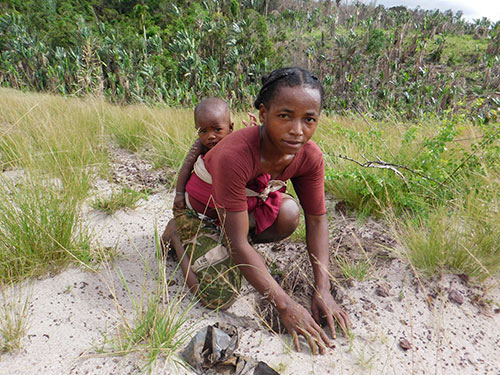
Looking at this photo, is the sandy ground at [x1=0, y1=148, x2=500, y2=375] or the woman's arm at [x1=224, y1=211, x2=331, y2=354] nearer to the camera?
the sandy ground at [x1=0, y1=148, x2=500, y2=375]

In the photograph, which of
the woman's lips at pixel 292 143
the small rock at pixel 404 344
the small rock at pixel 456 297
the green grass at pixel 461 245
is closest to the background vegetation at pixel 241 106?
the green grass at pixel 461 245

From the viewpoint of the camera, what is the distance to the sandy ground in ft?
4.44

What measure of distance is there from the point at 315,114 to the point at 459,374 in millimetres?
1313

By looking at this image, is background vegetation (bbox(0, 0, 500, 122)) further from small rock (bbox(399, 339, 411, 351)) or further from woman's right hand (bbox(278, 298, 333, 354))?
woman's right hand (bbox(278, 298, 333, 354))

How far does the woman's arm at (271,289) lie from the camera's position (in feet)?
4.89

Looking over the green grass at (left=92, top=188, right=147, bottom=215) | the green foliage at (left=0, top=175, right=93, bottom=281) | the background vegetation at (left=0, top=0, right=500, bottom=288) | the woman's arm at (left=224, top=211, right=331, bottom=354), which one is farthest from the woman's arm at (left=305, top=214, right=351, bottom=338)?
the green grass at (left=92, top=188, right=147, bottom=215)

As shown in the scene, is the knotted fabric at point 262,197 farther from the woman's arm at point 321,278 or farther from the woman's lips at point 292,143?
the woman's lips at point 292,143

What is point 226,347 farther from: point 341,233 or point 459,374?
point 341,233

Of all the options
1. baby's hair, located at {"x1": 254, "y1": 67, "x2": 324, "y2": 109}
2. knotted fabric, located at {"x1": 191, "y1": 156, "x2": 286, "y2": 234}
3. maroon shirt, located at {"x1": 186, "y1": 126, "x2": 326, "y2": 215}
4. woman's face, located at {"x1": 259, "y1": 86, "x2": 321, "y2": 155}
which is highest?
baby's hair, located at {"x1": 254, "y1": 67, "x2": 324, "y2": 109}

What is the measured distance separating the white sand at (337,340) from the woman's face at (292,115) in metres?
0.69

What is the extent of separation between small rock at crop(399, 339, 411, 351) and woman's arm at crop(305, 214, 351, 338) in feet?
0.81

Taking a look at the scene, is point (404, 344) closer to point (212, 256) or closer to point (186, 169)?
point (212, 256)

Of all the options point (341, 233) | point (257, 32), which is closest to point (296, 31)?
point (257, 32)

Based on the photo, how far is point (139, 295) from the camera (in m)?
1.77
